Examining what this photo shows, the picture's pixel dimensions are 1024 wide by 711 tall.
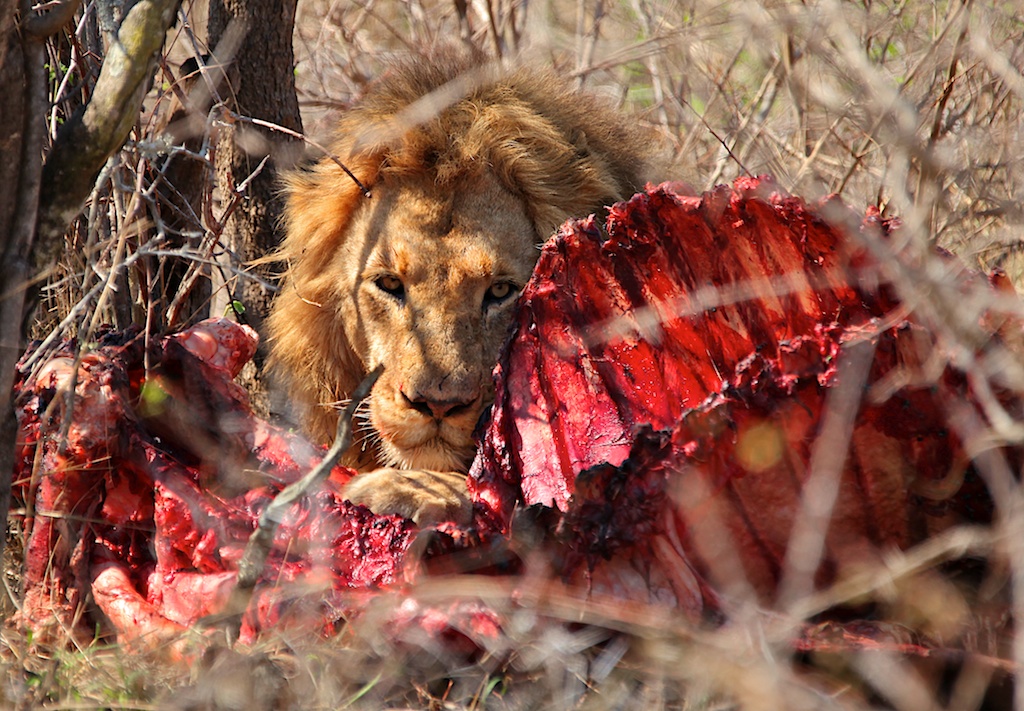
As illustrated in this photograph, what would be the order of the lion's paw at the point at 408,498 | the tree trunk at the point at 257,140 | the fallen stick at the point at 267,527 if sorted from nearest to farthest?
the fallen stick at the point at 267,527
the lion's paw at the point at 408,498
the tree trunk at the point at 257,140

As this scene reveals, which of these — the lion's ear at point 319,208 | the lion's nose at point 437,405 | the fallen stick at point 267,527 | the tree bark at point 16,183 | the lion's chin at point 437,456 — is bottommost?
the fallen stick at point 267,527

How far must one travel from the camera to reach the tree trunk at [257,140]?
4.36 m

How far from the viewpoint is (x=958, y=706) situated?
82.4 inches

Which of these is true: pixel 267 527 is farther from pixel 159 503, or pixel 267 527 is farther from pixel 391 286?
pixel 391 286

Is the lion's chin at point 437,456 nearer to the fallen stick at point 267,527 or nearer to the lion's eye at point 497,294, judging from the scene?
the lion's eye at point 497,294

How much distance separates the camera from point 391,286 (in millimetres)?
3799

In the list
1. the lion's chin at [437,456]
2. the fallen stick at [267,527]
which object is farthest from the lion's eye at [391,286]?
the fallen stick at [267,527]

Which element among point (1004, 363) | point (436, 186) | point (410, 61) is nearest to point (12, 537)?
point (436, 186)

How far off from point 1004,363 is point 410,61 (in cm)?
276

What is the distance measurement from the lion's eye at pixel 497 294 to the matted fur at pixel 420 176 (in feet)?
0.50

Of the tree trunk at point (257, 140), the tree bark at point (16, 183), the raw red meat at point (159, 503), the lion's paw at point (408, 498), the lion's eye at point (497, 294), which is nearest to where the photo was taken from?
the tree bark at point (16, 183)

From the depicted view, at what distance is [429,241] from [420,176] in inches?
→ 10.3

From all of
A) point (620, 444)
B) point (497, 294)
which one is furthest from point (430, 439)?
point (620, 444)

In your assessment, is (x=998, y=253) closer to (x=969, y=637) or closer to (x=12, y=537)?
(x=969, y=637)
